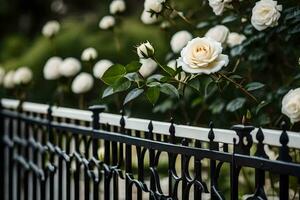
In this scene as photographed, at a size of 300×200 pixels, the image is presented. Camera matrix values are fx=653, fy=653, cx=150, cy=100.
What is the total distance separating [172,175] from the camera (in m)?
2.78

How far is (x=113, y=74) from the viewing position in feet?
9.43

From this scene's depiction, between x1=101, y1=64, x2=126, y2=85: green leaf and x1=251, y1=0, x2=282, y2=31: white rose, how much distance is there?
2.28 ft

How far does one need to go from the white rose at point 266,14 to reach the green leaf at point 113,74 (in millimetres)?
696

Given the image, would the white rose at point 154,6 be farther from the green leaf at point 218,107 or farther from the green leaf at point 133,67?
the green leaf at point 218,107

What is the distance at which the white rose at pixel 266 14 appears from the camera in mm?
3037

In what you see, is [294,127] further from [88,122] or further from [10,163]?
[10,163]

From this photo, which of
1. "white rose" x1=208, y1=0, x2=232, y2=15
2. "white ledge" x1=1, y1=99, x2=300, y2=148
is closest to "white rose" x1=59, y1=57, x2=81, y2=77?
"white ledge" x1=1, y1=99, x2=300, y2=148

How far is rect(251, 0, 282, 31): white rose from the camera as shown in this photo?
3037 millimetres

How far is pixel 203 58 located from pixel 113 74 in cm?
48

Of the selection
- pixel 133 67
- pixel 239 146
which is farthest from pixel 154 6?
pixel 239 146

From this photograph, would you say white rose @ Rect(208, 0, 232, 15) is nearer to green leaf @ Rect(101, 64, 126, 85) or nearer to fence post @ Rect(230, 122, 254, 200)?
green leaf @ Rect(101, 64, 126, 85)

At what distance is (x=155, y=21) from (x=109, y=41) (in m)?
4.98

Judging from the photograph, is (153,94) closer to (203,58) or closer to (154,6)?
(203,58)

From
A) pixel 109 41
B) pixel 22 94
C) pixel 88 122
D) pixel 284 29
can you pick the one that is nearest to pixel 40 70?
pixel 109 41
